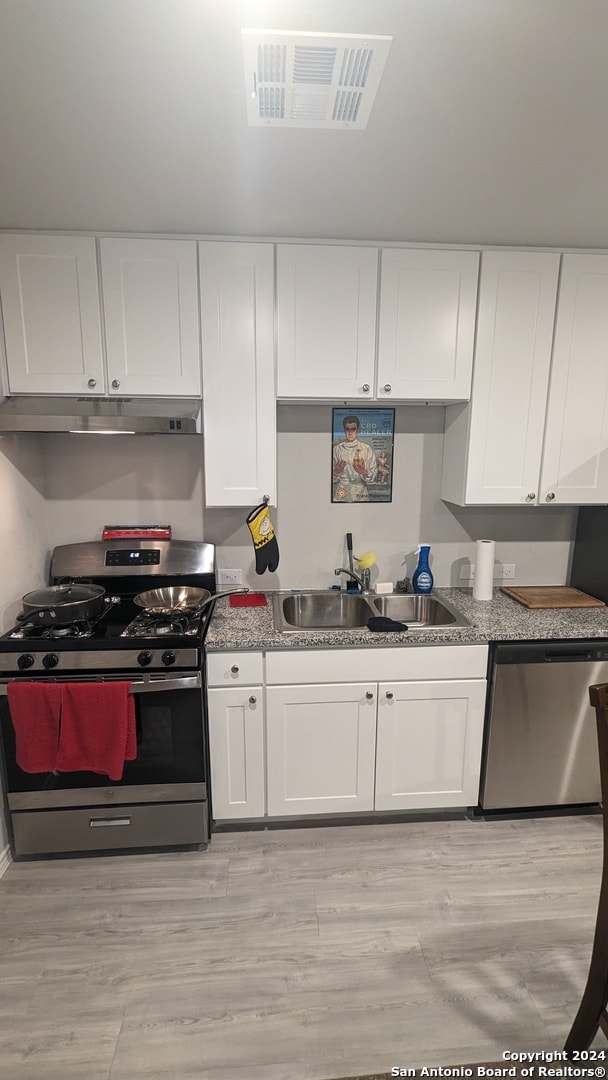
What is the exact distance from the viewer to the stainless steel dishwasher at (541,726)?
2.21 meters

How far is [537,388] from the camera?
7.76 feet

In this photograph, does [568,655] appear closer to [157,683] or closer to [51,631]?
[157,683]

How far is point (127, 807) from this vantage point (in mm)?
2148

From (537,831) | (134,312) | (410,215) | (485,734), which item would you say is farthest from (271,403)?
(537,831)

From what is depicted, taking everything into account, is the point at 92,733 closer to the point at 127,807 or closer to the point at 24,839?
the point at 127,807

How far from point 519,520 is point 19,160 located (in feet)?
8.47

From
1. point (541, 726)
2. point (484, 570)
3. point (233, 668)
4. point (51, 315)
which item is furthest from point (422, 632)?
point (51, 315)

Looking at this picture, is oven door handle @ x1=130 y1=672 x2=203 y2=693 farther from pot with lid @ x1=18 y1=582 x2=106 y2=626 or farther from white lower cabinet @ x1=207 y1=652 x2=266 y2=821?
pot with lid @ x1=18 y1=582 x2=106 y2=626

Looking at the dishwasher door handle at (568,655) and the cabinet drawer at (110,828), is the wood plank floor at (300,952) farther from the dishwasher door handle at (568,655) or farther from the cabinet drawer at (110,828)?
the dishwasher door handle at (568,655)

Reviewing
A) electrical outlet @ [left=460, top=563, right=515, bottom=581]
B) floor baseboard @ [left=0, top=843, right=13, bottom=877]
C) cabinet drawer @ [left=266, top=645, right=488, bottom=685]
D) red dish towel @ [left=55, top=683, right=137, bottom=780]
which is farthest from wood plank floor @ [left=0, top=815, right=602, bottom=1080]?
electrical outlet @ [left=460, top=563, right=515, bottom=581]

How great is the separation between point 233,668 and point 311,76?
1882mm

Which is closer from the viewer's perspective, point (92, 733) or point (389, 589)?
point (92, 733)

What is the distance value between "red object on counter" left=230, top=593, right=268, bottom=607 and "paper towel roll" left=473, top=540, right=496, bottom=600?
106cm

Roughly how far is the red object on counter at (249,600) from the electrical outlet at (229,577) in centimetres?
9
